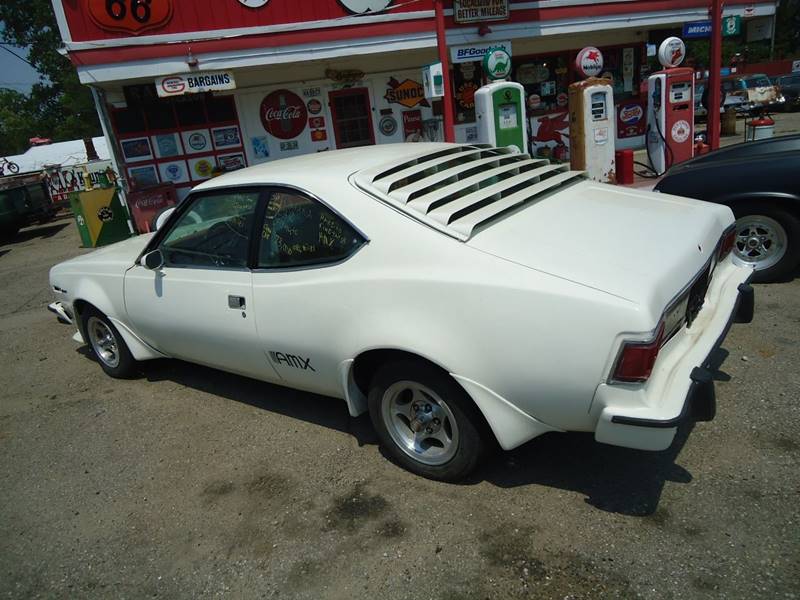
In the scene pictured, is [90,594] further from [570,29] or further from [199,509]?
[570,29]

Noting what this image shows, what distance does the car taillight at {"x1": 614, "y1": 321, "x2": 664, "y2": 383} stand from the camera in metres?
2.22

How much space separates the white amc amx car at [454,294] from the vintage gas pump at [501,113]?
16.1ft

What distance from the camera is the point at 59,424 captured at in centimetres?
411

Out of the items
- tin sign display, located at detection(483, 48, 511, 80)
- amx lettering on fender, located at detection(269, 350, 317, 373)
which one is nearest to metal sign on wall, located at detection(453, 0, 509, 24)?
tin sign display, located at detection(483, 48, 511, 80)

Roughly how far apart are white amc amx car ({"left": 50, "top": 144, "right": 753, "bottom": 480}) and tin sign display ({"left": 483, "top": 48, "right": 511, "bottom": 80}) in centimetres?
577

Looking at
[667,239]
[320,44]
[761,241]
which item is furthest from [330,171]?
[320,44]

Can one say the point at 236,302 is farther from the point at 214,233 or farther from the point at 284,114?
the point at 284,114

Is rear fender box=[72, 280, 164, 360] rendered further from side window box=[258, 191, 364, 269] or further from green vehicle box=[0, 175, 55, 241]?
green vehicle box=[0, 175, 55, 241]

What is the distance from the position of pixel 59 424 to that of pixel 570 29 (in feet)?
38.1

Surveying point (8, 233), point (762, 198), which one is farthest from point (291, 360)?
point (8, 233)

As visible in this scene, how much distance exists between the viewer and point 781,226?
15.4 ft

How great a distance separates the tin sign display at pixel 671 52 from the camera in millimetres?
9602

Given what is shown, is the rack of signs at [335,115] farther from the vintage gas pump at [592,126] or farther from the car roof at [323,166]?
the car roof at [323,166]

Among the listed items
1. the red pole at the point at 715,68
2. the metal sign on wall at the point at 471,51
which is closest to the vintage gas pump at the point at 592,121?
the red pole at the point at 715,68
